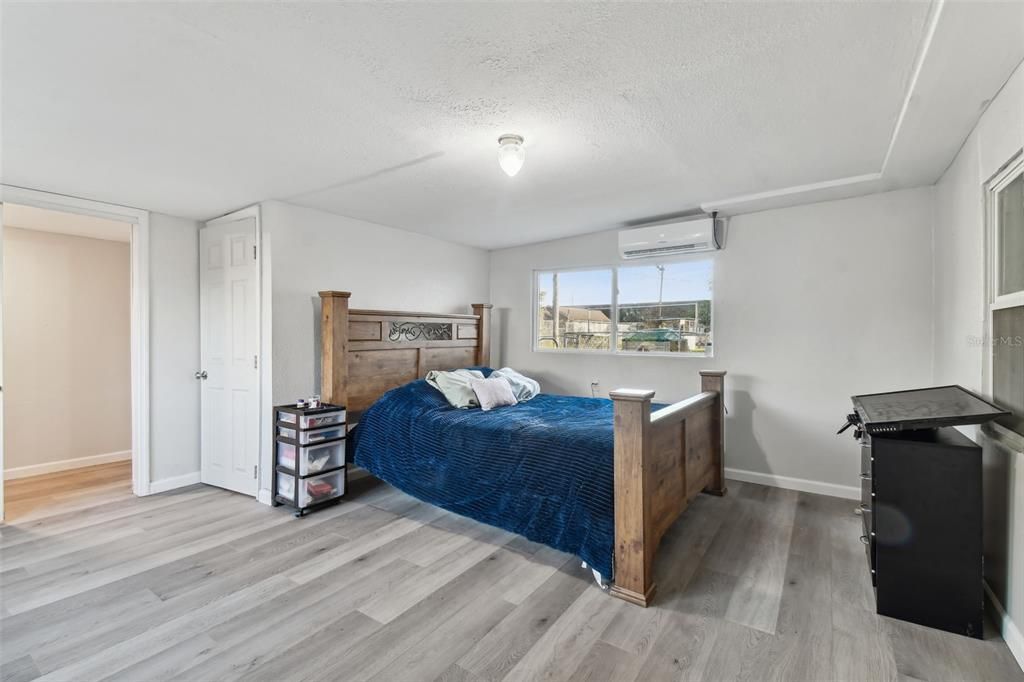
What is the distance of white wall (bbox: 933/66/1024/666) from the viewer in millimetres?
1778

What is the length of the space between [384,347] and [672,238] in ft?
8.48

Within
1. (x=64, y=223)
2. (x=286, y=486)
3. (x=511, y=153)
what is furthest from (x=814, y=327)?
(x=64, y=223)

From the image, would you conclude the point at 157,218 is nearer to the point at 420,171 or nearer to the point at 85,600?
the point at 420,171

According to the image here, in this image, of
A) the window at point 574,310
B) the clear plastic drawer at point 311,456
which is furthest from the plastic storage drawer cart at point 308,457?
the window at point 574,310

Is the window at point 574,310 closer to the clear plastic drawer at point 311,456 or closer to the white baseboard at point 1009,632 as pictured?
the clear plastic drawer at point 311,456

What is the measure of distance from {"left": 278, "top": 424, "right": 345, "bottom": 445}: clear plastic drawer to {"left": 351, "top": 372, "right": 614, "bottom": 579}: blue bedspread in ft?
0.62

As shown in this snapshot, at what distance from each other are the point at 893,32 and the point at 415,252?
3.71 meters

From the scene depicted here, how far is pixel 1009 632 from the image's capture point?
1797 mm

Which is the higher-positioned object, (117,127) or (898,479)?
(117,127)

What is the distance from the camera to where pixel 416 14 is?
149 centimetres

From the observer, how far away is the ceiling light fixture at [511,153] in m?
2.32

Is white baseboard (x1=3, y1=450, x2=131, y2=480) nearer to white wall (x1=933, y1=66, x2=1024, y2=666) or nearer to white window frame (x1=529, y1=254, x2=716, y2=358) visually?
white window frame (x1=529, y1=254, x2=716, y2=358)

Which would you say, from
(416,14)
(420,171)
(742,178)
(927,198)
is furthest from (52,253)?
(927,198)

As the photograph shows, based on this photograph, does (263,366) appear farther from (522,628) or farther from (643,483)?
(643,483)
